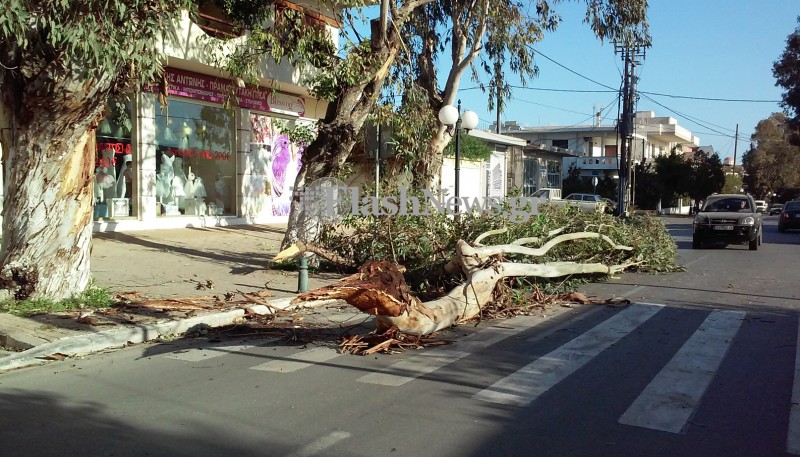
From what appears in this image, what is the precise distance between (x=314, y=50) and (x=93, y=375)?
8769 mm

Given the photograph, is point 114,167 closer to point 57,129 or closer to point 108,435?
point 57,129

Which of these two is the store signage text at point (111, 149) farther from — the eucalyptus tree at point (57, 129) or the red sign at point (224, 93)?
the eucalyptus tree at point (57, 129)

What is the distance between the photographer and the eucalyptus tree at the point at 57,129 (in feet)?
27.3

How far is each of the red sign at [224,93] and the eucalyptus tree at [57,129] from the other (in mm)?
8149

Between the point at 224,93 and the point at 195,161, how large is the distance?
2288mm

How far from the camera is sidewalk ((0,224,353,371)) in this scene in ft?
24.6

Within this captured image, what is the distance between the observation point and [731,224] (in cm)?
2012

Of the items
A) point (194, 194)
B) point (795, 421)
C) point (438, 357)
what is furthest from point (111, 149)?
point (795, 421)

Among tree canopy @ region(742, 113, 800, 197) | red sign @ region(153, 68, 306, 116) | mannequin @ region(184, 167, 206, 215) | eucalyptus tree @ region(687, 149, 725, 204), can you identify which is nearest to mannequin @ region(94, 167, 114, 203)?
mannequin @ region(184, 167, 206, 215)

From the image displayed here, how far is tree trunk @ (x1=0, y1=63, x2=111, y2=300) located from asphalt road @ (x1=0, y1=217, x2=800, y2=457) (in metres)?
2.47

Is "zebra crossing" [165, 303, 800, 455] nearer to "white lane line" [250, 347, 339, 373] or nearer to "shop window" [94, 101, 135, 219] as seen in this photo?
"white lane line" [250, 347, 339, 373]

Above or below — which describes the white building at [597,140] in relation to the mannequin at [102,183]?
above

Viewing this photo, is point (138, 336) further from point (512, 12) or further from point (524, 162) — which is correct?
point (524, 162)

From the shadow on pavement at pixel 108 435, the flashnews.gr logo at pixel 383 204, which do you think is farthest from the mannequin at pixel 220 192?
the shadow on pavement at pixel 108 435
